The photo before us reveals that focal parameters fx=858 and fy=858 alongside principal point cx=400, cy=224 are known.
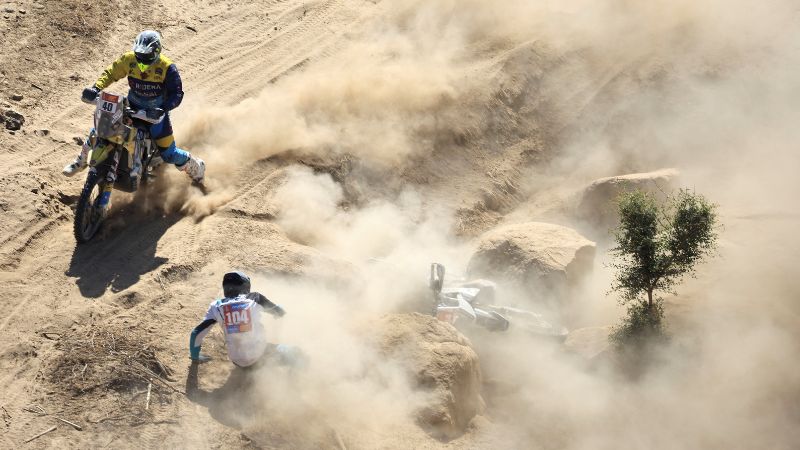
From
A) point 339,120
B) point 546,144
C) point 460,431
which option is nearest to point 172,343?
point 460,431

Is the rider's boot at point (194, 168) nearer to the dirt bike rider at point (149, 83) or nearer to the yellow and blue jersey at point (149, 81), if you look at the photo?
the dirt bike rider at point (149, 83)

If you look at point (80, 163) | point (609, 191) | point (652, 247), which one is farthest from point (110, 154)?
point (609, 191)

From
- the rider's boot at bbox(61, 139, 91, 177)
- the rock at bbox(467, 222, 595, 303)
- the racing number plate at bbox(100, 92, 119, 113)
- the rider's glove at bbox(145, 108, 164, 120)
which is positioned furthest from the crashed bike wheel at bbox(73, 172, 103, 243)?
the rock at bbox(467, 222, 595, 303)

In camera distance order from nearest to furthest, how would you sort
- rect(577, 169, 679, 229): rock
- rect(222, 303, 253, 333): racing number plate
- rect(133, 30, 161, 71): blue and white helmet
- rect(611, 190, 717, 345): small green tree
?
rect(222, 303, 253, 333): racing number plate
rect(133, 30, 161, 71): blue and white helmet
rect(611, 190, 717, 345): small green tree
rect(577, 169, 679, 229): rock

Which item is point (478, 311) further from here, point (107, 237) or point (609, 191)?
point (107, 237)

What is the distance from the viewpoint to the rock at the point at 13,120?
44.3 feet

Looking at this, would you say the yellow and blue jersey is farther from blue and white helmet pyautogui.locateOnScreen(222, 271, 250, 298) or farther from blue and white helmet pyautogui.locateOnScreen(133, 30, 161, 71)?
blue and white helmet pyautogui.locateOnScreen(222, 271, 250, 298)

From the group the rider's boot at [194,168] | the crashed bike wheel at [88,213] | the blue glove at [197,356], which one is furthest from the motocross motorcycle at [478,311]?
the crashed bike wheel at [88,213]

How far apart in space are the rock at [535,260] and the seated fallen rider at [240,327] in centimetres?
572

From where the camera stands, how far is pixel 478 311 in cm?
1269

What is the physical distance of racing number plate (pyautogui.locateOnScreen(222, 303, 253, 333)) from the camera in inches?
363

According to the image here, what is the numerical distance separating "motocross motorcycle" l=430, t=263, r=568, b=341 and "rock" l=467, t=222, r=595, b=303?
64cm

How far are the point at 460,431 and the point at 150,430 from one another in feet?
12.3

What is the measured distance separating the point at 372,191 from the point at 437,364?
16.8ft
